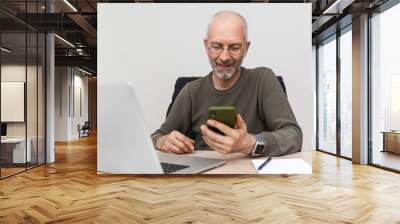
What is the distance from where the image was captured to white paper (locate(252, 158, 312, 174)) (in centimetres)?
329

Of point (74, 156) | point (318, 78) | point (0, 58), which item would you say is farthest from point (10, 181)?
point (318, 78)

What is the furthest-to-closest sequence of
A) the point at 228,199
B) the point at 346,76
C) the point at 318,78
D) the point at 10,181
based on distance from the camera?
1. the point at 318,78
2. the point at 346,76
3. the point at 10,181
4. the point at 228,199

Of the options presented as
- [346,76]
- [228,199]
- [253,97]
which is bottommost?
[228,199]

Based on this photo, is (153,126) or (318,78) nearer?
(153,126)

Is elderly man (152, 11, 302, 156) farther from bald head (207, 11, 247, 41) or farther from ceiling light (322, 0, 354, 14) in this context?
ceiling light (322, 0, 354, 14)

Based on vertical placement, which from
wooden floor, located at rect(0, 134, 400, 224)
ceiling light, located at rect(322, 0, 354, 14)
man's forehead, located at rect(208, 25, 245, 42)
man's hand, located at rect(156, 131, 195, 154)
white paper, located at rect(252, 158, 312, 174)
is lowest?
wooden floor, located at rect(0, 134, 400, 224)

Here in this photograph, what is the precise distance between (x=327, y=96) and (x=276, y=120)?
7.50 meters

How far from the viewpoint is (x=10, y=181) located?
6445mm

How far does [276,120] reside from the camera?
128 inches

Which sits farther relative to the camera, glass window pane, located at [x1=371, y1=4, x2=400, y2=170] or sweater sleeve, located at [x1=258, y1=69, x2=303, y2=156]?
glass window pane, located at [x1=371, y1=4, x2=400, y2=170]

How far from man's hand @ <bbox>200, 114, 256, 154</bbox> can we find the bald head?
70 cm

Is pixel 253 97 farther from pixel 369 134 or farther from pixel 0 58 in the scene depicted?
pixel 369 134

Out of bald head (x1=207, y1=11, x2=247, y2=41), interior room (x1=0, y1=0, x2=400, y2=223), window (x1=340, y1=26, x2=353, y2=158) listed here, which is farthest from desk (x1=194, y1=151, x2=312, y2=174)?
window (x1=340, y1=26, x2=353, y2=158)

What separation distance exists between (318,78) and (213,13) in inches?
312
